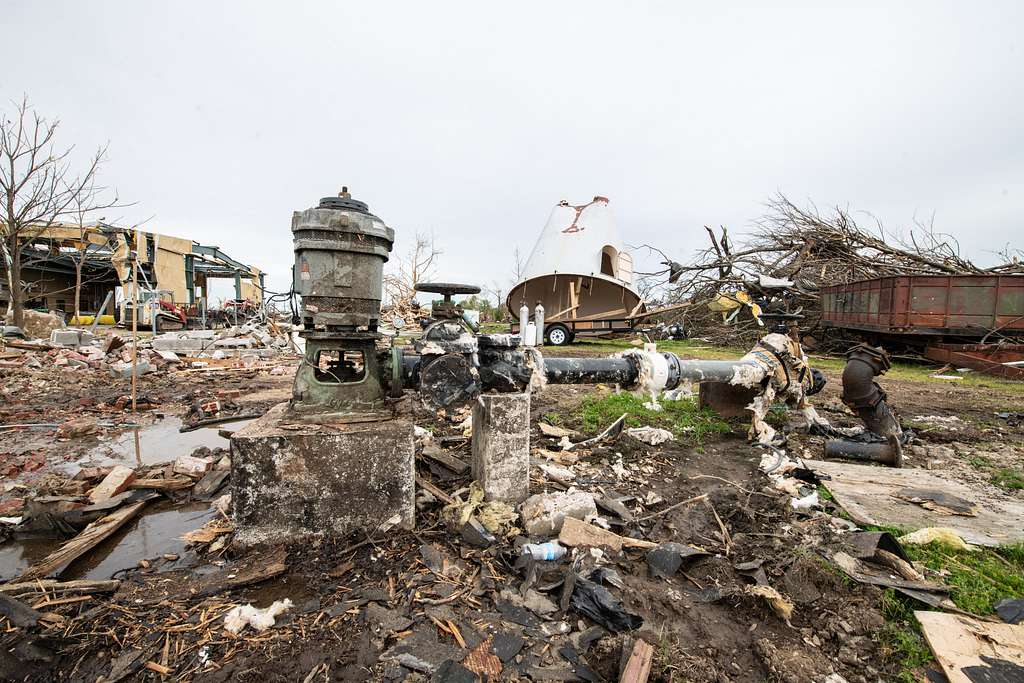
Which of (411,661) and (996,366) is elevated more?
(996,366)

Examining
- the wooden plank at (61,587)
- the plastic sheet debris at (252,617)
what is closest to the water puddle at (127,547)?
the wooden plank at (61,587)

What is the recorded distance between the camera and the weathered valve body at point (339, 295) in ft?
8.50

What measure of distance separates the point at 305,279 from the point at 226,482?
6.11 ft

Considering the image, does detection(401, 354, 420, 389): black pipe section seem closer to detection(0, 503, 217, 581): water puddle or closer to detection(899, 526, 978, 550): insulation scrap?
detection(0, 503, 217, 581): water puddle

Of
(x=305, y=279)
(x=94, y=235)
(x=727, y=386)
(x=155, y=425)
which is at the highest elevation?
(x=94, y=235)

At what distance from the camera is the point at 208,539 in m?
2.51

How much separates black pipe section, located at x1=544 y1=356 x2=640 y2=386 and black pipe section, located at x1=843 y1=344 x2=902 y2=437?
2434mm

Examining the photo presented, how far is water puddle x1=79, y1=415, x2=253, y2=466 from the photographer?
153 inches

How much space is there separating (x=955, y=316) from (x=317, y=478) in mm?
12517

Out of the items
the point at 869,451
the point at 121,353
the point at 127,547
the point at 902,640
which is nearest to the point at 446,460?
the point at 127,547

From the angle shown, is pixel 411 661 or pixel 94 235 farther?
pixel 94 235

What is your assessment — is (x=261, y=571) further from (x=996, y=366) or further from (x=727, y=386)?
(x=996, y=366)

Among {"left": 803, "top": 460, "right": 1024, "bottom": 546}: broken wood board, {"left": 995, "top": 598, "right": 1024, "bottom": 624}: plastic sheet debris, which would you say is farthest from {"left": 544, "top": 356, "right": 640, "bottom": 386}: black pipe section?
{"left": 995, "top": 598, "right": 1024, "bottom": 624}: plastic sheet debris

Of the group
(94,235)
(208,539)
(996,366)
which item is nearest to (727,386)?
(208,539)
